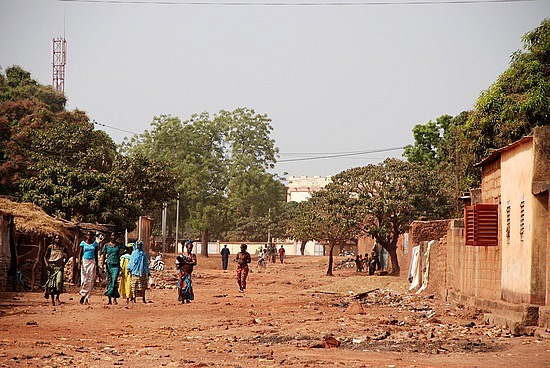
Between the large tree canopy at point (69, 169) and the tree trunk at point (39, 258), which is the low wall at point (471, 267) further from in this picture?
the large tree canopy at point (69, 169)

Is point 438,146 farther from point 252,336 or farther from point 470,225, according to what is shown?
point 252,336

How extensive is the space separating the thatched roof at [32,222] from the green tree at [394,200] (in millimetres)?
19602

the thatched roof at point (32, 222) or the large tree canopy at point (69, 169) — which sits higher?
the large tree canopy at point (69, 169)

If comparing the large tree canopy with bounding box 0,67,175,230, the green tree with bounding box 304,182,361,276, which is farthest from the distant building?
the green tree with bounding box 304,182,361,276

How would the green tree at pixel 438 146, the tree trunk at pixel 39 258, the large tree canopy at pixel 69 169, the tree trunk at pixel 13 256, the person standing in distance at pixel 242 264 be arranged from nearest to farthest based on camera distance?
the tree trunk at pixel 13 256 < the tree trunk at pixel 39 258 < the person standing in distance at pixel 242 264 < the large tree canopy at pixel 69 169 < the green tree at pixel 438 146

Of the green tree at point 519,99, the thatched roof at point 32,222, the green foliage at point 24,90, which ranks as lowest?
the thatched roof at point 32,222

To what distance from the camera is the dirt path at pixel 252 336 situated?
10.9m

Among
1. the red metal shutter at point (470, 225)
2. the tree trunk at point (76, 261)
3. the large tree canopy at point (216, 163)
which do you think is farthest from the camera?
the large tree canopy at point (216, 163)

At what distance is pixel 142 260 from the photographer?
71.1ft

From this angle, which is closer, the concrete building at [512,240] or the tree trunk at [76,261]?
the concrete building at [512,240]

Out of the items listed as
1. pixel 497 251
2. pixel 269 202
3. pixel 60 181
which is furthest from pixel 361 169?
pixel 269 202

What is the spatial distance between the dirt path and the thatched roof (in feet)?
7.78

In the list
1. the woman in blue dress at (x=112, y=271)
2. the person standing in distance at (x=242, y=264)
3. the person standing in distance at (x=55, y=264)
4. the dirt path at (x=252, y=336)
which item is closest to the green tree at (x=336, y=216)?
the person standing in distance at (x=242, y=264)

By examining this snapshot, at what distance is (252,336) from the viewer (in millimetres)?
13906
